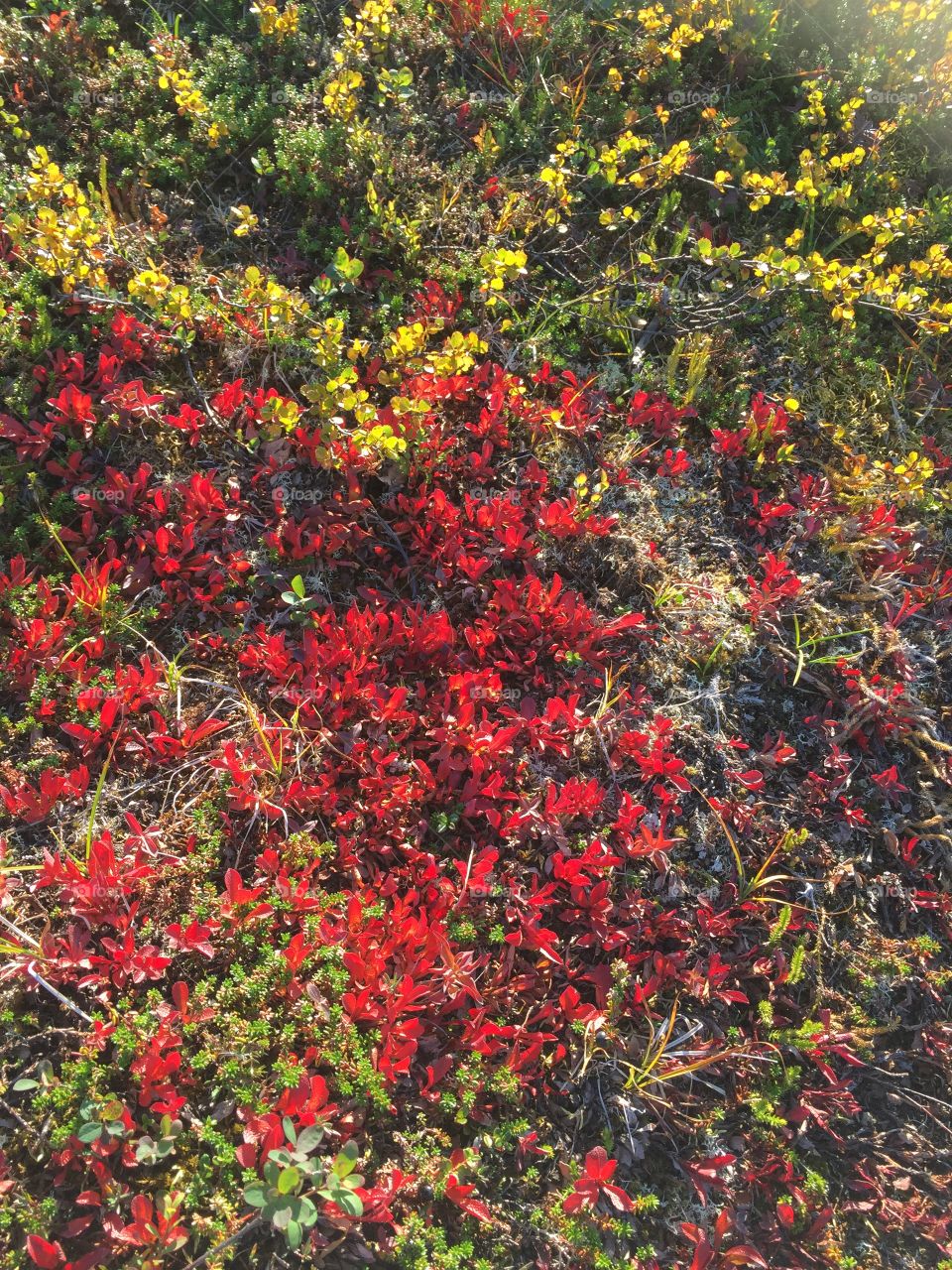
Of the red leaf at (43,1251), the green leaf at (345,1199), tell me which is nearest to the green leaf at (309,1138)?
the green leaf at (345,1199)

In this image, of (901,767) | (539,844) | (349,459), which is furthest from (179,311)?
(901,767)

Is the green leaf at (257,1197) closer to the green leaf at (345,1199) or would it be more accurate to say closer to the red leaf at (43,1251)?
the green leaf at (345,1199)

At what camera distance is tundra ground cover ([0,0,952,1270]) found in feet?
8.87

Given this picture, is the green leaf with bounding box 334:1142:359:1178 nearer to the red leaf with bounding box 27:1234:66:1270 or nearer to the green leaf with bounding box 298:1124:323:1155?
the green leaf with bounding box 298:1124:323:1155

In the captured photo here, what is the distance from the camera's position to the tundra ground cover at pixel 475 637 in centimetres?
270

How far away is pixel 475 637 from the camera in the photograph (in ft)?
11.4

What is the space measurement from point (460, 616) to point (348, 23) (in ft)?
10.6

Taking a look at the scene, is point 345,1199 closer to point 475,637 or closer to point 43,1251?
point 43,1251

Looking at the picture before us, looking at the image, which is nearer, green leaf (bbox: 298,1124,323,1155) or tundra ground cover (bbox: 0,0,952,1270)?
green leaf (bbox: 298,1124,323,1155)

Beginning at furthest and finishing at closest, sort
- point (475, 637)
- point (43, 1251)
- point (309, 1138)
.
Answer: point (475, 637)
point (309, 1138)
point (43, 1251)

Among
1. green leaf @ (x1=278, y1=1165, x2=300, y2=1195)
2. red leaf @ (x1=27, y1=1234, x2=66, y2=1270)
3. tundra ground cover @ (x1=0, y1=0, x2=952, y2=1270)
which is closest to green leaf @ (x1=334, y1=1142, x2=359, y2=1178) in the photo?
→ tundra ground cover @ (x1=0, y1=0, x2=952, y2=1270)

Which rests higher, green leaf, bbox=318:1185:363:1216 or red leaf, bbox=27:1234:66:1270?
green leaf, bbox=318:1185:363:1216

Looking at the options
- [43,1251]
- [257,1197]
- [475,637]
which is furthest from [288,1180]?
[475,637]

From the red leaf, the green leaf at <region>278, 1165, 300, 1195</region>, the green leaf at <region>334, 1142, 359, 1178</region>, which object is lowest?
the red leaf
